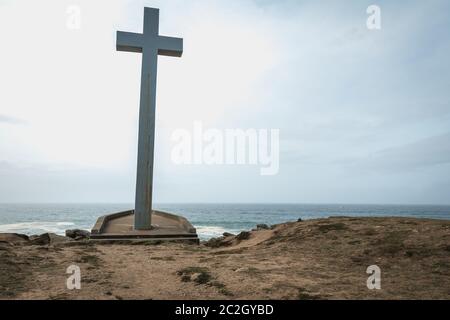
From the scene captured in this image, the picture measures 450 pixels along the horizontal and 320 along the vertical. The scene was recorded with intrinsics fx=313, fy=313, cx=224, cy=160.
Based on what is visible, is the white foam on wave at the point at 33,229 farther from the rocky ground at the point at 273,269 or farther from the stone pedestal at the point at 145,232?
the rocky ground at the point at 273,269

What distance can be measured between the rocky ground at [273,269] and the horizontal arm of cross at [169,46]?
8354 mm

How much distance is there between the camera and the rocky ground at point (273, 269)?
177 inches

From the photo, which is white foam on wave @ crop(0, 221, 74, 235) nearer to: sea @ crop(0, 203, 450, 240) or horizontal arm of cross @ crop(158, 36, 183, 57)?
sea @ crop(0, 203, 450, 240)

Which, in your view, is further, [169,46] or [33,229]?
[33,229]

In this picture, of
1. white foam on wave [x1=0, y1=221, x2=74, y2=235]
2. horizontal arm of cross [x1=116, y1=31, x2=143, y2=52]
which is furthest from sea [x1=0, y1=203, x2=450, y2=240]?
horizontal arm of cross [x1=116, y1=31, x2=143, y2=52]

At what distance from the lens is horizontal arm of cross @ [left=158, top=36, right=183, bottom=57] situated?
13234mm

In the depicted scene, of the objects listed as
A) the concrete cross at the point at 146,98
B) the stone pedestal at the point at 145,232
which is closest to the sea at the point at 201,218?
the stone pedestal at the point at 145,232

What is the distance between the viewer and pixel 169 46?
1329 cm

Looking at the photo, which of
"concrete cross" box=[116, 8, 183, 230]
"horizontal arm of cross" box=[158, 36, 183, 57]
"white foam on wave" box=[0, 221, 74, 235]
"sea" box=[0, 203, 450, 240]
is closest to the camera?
"concrete cross" box=[116, 8, 183, 230]

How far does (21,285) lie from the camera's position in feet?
15.9

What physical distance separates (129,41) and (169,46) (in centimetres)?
163

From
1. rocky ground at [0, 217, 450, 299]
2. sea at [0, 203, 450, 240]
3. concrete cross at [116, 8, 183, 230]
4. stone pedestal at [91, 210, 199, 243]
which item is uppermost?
concrete cross at [116, 8, 183, 230]

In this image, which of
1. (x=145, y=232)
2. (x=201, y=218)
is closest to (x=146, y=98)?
(x=145, y=232)

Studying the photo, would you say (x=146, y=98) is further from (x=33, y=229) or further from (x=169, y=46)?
(x=33, y=229)
